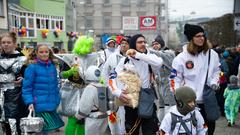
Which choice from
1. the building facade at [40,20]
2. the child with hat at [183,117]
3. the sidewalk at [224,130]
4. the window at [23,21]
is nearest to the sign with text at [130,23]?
the building facade at [40,20]

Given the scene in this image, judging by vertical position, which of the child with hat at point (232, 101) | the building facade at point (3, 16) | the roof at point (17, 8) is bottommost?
the child with hat at point (232, 101)

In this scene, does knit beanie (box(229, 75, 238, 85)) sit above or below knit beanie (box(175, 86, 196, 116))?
below

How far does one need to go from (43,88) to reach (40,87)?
46mm

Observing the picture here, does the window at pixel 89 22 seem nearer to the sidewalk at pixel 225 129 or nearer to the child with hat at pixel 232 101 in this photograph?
the child with hat at pixel 232 101

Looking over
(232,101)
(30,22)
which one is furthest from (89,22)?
(232,101)

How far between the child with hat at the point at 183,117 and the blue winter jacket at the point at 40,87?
2.01 metres

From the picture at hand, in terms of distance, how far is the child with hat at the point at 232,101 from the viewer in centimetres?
848

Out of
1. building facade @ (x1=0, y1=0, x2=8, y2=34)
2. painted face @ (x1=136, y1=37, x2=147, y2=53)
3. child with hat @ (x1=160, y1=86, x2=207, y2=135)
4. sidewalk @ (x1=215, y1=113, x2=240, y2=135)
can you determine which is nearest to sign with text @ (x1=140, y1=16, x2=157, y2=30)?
building facade @ (x1=0, y1=0, x2=8, y2=34)

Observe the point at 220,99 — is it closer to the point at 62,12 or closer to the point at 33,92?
the point at 33,92

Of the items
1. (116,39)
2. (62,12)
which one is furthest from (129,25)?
(116,39)

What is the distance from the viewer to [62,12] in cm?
4947

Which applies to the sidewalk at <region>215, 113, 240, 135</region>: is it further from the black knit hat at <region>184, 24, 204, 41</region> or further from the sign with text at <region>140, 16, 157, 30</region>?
the sign with text at <region>140, 16, 157, 30</region>

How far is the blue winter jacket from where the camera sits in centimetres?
541

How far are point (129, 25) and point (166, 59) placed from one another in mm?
43025
